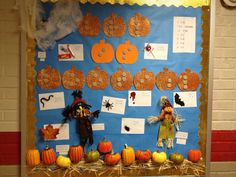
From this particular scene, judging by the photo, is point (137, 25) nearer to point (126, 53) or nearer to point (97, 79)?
point (126, 53)

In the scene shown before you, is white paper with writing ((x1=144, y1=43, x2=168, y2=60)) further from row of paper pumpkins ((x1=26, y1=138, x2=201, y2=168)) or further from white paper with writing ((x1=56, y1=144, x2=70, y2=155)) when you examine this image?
white paper with writing ((x1=56, y1=144, x2=70, y2=155))

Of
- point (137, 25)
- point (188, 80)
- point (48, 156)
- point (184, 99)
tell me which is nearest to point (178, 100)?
point (184, 99)

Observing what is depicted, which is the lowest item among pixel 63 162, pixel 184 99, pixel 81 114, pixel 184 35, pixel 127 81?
pixel 63 162

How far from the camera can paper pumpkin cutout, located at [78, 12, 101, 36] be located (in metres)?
1.99

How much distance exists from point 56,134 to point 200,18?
1.25 meters

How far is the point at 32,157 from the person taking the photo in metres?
1.97

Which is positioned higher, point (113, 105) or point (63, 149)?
point (113, 105)

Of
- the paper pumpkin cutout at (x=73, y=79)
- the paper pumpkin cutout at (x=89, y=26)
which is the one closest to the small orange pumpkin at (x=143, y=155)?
the paper pumpkin cutout at (x=73, y=79)

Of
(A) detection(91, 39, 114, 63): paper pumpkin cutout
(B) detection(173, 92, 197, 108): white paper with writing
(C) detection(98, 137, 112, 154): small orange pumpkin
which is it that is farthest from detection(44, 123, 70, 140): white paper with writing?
(B) detection(173, 92, 197, 108): white paper with writing

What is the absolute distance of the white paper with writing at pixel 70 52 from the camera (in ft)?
6.52

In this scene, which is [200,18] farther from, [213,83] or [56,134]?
[56,134]

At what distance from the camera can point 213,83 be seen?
83.4 inches

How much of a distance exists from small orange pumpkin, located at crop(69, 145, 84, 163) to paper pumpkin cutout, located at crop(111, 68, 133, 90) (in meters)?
0.47

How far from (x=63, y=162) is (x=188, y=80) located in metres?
1.01
